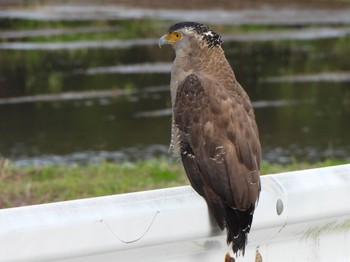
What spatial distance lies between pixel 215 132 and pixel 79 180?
19.0 ft

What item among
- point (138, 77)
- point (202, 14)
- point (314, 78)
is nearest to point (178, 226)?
point (138, 77)

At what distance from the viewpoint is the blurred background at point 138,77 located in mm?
14055

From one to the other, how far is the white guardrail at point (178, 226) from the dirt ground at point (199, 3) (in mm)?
28919

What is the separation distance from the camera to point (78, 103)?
1731 centimetres

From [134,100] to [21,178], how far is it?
734cm

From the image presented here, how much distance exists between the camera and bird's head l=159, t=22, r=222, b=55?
16.7 ft

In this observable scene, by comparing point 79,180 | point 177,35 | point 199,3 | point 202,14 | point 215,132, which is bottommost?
point 199,3

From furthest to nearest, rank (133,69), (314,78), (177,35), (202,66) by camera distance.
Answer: (133,69), (314,78), (177,35), (202,66)

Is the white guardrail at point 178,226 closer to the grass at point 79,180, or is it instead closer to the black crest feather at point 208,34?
the black crest feather at point 208,34

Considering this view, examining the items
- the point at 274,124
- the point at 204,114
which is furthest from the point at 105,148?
the point at 204,114

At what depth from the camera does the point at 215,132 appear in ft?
13.8

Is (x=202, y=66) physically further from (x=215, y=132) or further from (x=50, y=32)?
(x=50, y=32)

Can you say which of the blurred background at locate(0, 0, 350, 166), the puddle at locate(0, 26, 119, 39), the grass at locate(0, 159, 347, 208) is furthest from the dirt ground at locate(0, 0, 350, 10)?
the grass at locate(0, 159, 347, 208)

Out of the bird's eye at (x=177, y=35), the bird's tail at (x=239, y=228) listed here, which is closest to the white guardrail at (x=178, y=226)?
the bird's tail at (x=239, y=228)
